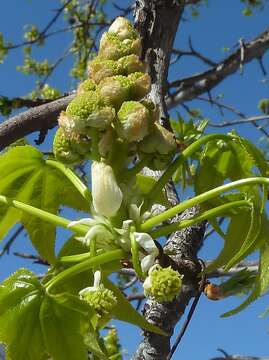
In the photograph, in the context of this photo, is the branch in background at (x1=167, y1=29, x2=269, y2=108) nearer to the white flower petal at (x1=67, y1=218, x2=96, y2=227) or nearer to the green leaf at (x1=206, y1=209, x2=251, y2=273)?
the green leaf at (x1=206, y1=209, x2=251, y2=273)

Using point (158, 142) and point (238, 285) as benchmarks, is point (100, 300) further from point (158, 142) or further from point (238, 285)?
point (238, 285)

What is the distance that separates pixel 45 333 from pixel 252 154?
58 cm

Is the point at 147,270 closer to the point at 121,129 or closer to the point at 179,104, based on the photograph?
the point at 121,129

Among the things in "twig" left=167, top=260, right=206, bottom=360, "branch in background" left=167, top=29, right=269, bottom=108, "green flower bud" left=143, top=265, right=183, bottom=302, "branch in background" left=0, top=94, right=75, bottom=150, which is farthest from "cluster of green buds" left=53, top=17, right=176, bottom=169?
"branch in background" left=167, top=29, right=269, bottom=108

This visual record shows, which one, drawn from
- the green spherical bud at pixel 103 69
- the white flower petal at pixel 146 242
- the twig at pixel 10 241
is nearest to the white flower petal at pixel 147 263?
the white flower petal at pixel 146 242

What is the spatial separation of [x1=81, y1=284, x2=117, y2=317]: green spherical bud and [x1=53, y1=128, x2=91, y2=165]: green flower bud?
26cm

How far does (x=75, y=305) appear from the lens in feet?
3.91

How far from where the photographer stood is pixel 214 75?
151 inches

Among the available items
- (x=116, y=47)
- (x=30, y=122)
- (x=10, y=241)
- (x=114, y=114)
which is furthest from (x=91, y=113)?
(x=10, y=241)

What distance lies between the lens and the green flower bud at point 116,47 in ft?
4.22

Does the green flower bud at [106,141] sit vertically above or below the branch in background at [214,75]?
below

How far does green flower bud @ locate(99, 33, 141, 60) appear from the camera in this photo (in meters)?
1.29

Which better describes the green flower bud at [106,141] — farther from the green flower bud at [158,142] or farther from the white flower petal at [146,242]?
the white flower petal at [146,242]

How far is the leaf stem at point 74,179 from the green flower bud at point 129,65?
23 cm
